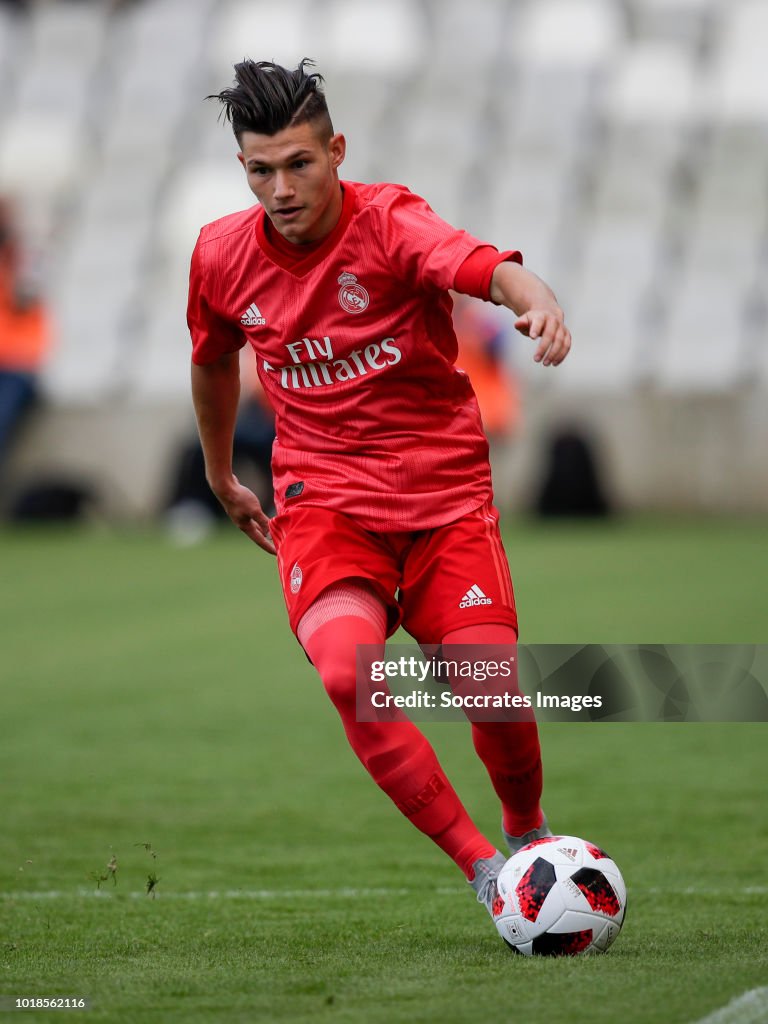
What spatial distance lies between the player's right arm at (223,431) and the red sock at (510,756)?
76cm

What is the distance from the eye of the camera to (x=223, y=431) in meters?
4.78

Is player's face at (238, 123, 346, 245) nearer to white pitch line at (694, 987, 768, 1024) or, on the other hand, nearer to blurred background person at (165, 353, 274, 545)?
white pitch line at (694, 987, 768, 1024)

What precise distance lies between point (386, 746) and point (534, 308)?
1.11 meters

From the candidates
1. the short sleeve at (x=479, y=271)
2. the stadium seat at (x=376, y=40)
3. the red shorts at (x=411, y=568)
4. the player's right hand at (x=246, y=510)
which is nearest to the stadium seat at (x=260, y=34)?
the stadium seat at (x=376, y=40)

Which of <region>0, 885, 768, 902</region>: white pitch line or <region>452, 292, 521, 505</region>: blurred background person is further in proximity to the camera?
<region>452, 292, 521, 505</region>: blurred background person

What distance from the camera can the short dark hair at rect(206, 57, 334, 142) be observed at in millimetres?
4098

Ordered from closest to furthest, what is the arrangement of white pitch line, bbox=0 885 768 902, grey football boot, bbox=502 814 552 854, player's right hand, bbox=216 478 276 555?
grey football boot, bbox=502 814 552 854, white pitch line, bbox=0 885 768 902, player's right hand, bbox=216 478 276 555

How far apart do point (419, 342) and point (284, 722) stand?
410cm

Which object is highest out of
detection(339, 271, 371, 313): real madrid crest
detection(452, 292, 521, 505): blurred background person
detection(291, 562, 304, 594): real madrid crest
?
detection(339, 271, 371, 313): real madrid crest

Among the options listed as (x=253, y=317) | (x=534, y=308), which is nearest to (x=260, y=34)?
(x=253, y=317)

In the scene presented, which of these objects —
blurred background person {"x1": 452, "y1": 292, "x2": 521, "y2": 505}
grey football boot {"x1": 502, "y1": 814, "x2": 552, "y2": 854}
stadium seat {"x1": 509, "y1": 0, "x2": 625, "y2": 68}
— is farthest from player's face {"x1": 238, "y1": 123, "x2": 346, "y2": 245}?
stadium seat {"x1": 509, "y1": 0, "x2": 625, "y2": 68}

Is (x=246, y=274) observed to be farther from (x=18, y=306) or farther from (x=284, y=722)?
(x=18, y=306)

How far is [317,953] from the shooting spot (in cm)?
401

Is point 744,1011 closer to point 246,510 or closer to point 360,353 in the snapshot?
point 360,353
